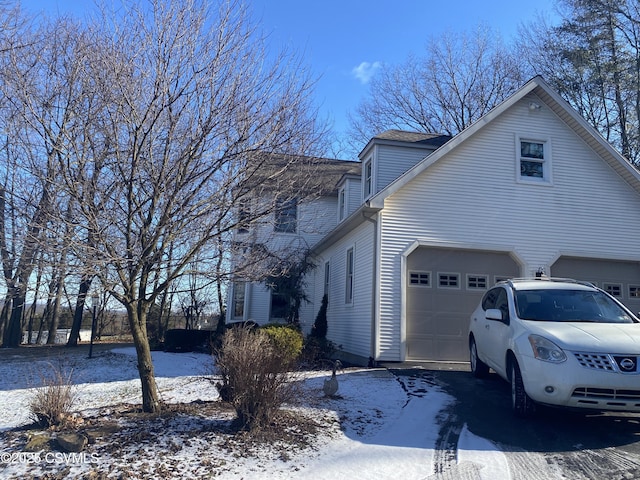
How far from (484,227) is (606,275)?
358 cm

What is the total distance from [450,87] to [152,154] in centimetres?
2416

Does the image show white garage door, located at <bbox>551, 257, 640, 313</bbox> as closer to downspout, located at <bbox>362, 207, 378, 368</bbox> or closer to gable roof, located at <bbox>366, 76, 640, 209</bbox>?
gable roof, located at <bbox>366, 76, 640, 209</bbox>

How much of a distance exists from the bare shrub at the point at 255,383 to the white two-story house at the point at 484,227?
17.5ft

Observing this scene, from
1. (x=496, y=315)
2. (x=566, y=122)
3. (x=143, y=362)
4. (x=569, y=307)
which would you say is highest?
(x=566, y=122)

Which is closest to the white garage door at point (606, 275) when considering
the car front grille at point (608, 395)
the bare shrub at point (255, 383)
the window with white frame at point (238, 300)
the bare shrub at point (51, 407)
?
the car front grille at point (608, 395)

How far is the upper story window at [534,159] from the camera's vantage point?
12109mm

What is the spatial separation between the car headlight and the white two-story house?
518 cm

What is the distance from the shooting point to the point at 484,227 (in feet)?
37.5

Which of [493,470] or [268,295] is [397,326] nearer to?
[493,470]

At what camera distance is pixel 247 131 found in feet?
20.6

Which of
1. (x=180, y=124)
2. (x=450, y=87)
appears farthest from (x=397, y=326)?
(x=450, y=87)

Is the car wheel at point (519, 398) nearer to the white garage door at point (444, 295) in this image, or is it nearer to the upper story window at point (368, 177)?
the white garage door at point (444, 295)

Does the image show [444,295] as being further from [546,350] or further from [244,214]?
[244,214]

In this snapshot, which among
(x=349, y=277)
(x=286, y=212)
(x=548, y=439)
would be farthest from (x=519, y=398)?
(x=349, y=277)
